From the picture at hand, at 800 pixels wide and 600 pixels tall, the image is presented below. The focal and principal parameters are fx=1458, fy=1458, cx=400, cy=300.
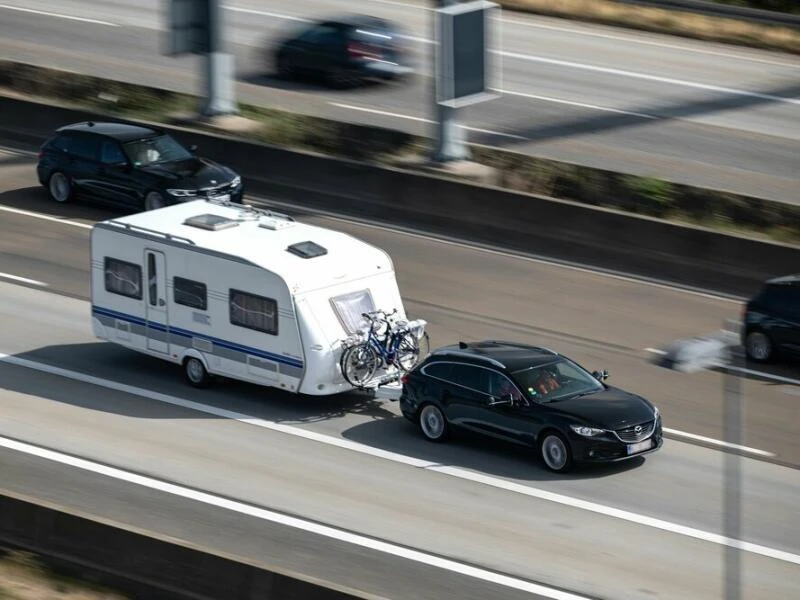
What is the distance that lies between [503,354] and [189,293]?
184 inches

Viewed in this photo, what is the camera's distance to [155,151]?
A: 29.1m

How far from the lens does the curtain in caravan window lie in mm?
19766

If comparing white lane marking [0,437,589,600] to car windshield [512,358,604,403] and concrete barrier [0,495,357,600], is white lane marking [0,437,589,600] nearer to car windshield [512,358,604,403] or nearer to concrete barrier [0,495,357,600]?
concrete barrier [0,495,357,600]

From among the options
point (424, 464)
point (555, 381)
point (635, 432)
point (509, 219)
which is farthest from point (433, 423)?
point (509, 219)

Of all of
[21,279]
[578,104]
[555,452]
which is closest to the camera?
[555,452]

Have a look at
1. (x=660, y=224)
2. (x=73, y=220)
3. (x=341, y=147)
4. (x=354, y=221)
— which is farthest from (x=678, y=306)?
(x=73, y=220)

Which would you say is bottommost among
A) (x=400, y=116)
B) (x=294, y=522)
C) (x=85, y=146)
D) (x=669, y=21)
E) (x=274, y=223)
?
(x=294, y=522)

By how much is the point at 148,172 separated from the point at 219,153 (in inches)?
131

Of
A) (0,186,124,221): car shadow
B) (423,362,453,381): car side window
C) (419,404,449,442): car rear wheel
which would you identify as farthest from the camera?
(0,186,124,221): car shadow

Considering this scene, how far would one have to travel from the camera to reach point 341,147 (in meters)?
31.8

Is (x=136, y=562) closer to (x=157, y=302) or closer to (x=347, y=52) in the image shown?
(x=157, y=302)

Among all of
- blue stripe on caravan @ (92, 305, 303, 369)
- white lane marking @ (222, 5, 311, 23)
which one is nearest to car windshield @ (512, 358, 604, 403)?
blue stripe on caravan @ (92, 305, 303, 369)

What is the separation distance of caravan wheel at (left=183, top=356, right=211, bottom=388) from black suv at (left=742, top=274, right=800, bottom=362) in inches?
330

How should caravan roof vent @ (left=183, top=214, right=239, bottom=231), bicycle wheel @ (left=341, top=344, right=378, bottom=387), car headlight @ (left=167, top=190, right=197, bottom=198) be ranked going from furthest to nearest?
car headlight @ (left=167, top=190, right=197, bottom=198) < caravan roof vent @ (left=183, top=214, right=239, bottom=231) < bicycle wheel @ (left=341, top=344, right=378, bottom=387)
